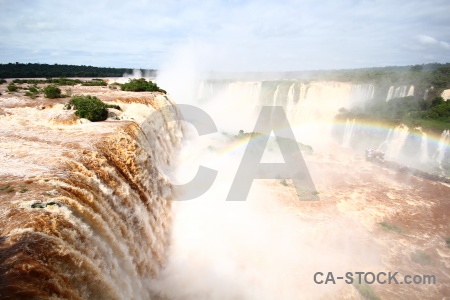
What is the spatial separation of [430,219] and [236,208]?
1372 cm

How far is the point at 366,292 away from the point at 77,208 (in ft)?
37.7

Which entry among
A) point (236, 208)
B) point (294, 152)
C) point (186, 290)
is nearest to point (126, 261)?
point (186, 290)

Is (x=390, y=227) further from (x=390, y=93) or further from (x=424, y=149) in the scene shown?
(x=390, y=93)

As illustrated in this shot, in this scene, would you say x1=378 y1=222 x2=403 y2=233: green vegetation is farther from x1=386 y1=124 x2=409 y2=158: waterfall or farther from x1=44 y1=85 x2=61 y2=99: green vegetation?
x1=44 y1=85 x2=61 y2=99: green vegetation

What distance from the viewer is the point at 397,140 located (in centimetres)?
3172

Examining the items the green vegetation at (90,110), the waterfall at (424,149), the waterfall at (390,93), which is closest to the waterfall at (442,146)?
the waterfall at (424,149)

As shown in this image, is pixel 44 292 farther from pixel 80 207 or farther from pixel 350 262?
pixel 350 262

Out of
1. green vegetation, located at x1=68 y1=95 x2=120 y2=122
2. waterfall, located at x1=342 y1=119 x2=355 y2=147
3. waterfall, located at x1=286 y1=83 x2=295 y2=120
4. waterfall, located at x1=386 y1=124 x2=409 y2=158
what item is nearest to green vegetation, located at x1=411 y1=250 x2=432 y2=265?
green vegetation, located at x1=68 y1=95 x2=120 y2=122

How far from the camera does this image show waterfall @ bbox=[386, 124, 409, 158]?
3122 centimetres

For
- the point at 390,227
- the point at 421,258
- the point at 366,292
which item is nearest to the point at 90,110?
the point at 366,292

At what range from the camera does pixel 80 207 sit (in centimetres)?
578

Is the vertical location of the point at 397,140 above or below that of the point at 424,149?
above

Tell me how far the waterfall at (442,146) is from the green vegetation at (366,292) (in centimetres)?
2525

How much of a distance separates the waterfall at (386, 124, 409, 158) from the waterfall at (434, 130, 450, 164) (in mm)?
3486
